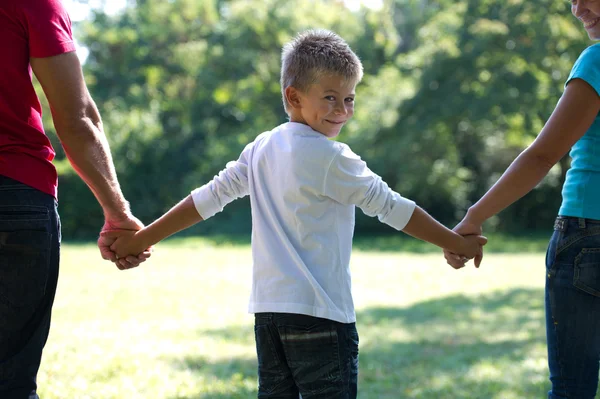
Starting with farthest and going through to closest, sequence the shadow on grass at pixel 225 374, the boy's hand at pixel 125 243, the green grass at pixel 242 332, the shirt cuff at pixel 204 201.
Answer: the green grass at pixel 242 332
the shadow on grass at pixel 225 374
the boy's hand at pixel 125 243
the shirt cuff at pixel 204 201

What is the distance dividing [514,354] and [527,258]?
9911mm

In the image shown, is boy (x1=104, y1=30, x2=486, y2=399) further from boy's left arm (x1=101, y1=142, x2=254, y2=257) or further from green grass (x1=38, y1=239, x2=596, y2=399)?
green grass (x1=38, y1=239, x2=596, y2=399)

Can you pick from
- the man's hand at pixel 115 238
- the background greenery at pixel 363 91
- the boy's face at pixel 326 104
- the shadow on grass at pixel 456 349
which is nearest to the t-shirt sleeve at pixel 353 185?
the boy's face at pixel 326 104

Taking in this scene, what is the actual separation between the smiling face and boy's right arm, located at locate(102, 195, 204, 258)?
5.40 ft

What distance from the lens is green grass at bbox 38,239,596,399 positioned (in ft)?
17.2

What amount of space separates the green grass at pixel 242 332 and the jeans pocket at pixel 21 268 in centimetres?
250

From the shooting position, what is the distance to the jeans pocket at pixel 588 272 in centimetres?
255

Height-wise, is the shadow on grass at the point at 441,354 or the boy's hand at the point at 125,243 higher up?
the boy's hand at the point at 125,243

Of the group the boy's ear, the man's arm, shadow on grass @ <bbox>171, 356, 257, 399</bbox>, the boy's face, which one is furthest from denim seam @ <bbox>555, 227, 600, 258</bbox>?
shadow on grass @ <bbox>171, 356, 257, 399</bbox>

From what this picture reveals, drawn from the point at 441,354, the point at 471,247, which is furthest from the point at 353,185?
the point at 441,354

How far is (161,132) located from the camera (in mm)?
25969

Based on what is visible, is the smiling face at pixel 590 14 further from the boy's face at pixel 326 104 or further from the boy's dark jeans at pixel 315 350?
the boy's dark jeans at pixel 315 350

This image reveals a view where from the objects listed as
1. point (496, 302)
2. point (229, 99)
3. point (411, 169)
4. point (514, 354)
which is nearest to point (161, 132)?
point (229, 99)

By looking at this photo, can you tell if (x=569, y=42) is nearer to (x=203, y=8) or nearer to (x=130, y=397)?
(x=203, y=8)
